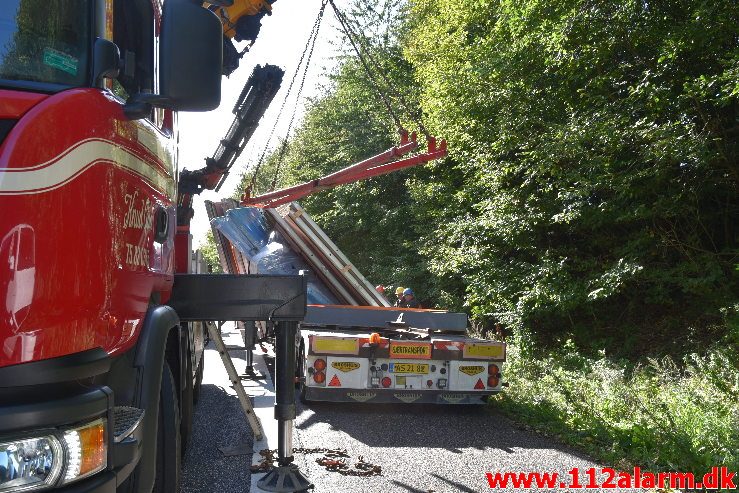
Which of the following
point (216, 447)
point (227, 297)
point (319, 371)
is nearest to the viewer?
point (227, 297)

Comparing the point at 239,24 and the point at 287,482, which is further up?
the point at 239,24

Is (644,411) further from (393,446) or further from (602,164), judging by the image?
(602,164)

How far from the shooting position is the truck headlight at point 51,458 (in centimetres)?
194

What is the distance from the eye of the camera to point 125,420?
2.46m

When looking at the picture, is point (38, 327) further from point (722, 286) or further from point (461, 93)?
point (461, 93)

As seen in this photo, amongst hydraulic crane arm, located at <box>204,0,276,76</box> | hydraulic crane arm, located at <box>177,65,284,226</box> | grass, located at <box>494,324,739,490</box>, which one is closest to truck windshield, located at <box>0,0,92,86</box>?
hydraulic crane arm, located at <box>204,0,276,76</box>

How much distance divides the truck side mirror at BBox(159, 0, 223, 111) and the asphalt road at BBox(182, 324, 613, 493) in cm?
305

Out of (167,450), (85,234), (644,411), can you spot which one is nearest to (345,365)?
(644,411)

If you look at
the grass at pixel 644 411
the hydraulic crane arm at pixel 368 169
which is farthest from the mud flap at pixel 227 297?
the hydraulic crane arm at pixel 368 169

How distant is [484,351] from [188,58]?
6.01 m

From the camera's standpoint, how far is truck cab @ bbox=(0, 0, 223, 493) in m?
2.01

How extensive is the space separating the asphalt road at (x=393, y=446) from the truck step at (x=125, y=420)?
242 centimetres

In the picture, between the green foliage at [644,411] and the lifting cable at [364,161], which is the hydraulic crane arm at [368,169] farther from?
the green foliage at [644,411]

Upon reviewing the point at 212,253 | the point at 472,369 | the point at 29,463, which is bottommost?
the point at 472,369
